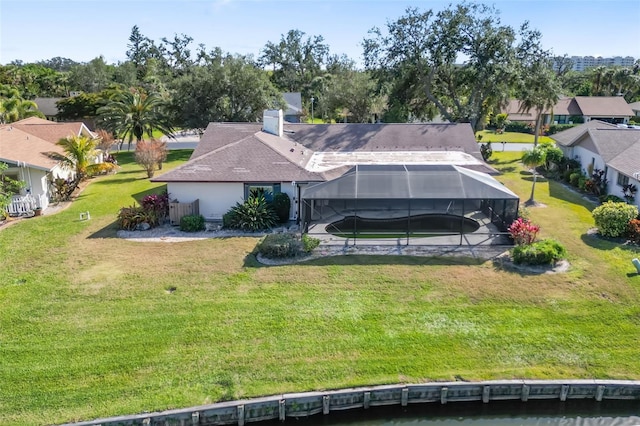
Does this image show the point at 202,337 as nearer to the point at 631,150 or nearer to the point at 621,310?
the point at 621,310

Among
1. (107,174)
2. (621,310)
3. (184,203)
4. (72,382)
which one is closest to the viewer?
(72,382)

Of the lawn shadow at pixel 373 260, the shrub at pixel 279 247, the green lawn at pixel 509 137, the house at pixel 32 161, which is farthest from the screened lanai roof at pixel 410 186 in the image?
the green lawn at pixel 509 137

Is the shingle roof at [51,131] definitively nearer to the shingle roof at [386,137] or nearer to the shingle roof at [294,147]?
the shingle roof at [294,147]

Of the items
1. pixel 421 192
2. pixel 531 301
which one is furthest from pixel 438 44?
pixel 531 301

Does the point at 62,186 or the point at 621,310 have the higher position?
the point at 62,186

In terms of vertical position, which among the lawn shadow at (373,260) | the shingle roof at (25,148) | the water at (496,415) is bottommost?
the water at (496,415)

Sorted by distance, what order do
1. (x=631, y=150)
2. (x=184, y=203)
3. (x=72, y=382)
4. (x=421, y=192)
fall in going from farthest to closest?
(x=631, y=150) → (x=184, y=203) → (x=421, y=192) → (x=72, y=382)
